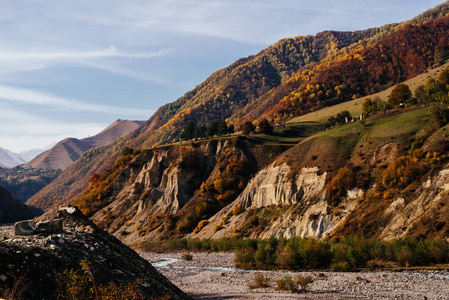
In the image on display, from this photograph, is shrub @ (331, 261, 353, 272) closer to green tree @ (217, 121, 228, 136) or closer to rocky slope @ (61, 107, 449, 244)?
rocky slope @ (61, 107, 449, 244)

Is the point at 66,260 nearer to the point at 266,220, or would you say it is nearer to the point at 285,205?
the point at 266,220

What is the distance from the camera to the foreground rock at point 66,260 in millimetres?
11727

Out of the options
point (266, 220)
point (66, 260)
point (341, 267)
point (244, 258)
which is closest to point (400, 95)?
point (266, 220)

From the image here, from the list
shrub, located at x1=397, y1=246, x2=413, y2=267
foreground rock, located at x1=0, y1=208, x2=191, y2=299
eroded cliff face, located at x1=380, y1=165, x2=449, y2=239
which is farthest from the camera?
eroded cliff face, located at x1=380, y1=165, x2=449, y2=239

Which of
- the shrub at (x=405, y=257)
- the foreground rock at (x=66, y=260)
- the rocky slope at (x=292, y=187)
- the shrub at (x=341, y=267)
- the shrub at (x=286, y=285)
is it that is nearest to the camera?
the foreground rock at (x=66, y=260)

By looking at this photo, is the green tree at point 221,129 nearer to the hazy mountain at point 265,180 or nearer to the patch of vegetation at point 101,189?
the hazy mountain at point 265,180

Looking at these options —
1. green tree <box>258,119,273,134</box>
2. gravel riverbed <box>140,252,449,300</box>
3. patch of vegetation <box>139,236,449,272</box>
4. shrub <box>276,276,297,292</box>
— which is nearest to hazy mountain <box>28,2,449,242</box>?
green tree <box>258,119,273,134</box>

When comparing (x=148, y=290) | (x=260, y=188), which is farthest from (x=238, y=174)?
(x=148, y=290)

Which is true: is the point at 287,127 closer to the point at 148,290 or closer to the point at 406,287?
the point at 406,287

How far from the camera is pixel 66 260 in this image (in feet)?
46.4

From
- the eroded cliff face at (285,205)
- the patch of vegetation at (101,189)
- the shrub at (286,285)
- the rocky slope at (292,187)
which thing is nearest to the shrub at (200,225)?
the rocky slope at (292,187)

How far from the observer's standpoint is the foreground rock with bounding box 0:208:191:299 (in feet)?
38.5

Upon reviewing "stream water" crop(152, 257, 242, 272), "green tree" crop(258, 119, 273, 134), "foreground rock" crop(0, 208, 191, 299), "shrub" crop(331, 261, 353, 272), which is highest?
"green tree" crop(258, 119, 273, 134)

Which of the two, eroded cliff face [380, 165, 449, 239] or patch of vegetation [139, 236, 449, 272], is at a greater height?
eroded cliff face [380, 165, 449, 239]
